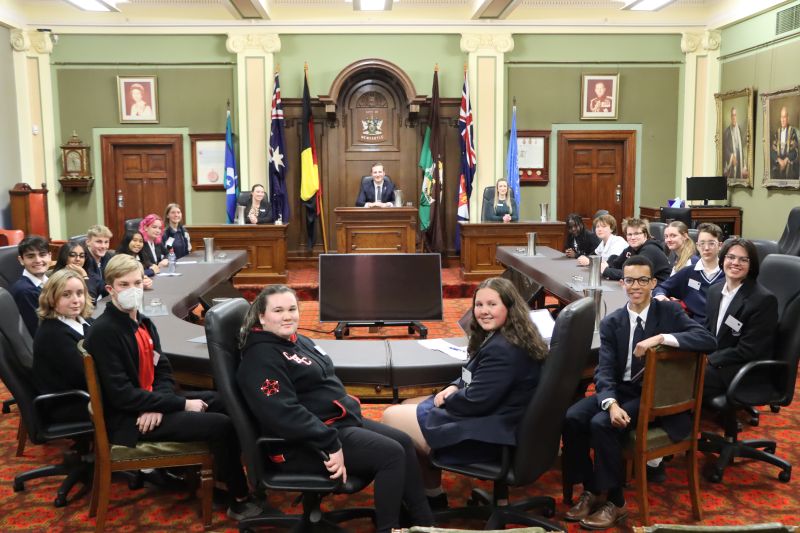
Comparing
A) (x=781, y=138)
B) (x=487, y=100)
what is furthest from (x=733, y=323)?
(x=487, y=100)

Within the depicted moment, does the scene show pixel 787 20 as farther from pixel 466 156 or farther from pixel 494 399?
pixel 494 399

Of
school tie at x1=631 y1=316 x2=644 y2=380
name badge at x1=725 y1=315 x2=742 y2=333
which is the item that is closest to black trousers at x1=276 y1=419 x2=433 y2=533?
school tie at x1=631 y1=316 x2=644 y2=380

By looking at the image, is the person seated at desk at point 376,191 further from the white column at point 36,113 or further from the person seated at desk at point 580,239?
the white column at point 36,113

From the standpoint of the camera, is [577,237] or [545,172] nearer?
[577,237]

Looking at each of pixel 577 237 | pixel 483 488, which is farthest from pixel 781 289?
pixel 577 237

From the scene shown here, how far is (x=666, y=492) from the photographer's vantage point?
11.9ft

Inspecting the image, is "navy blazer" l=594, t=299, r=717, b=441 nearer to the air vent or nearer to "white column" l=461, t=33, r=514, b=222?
the air vent

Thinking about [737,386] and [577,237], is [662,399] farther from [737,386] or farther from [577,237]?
[577,237]

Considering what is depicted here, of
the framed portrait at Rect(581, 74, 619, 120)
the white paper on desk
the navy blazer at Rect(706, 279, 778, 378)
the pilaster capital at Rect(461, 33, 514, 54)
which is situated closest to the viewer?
the white paper on desk

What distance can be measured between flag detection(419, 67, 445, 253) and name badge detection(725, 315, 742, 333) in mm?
7190

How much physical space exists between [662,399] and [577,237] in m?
4.52

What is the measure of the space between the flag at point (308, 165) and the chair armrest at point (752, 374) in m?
7.86

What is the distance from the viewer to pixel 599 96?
37.5 ft

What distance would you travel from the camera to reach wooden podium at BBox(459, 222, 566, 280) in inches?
364
